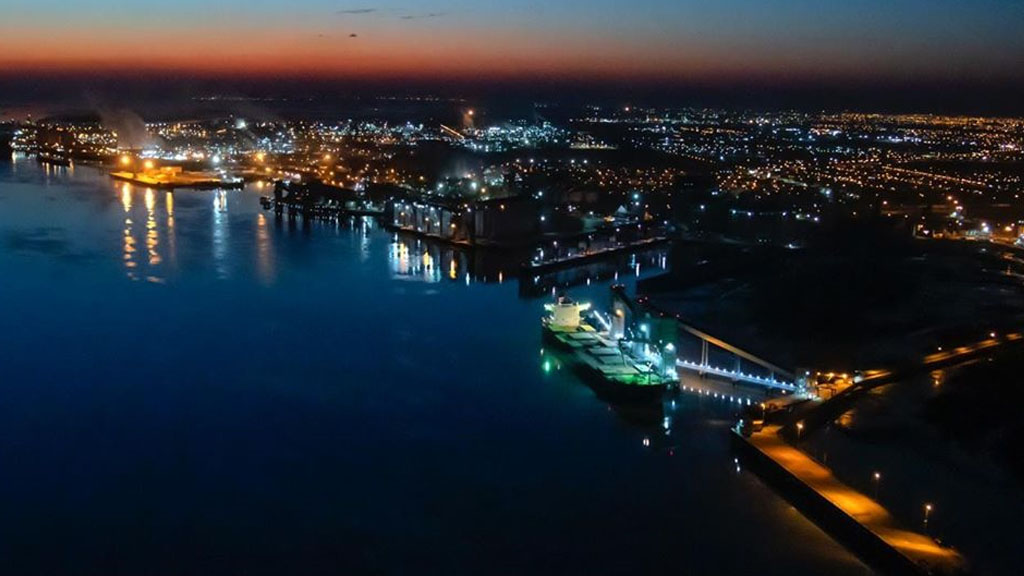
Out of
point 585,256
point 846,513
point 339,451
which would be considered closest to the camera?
point 846,513

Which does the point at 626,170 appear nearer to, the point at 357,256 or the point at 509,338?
the point at 357,256

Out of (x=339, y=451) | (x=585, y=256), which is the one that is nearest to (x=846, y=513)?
(x=339, y=451)

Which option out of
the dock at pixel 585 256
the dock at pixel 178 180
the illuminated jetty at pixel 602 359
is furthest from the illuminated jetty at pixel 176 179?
the illuminated jetty at pixel 602 359

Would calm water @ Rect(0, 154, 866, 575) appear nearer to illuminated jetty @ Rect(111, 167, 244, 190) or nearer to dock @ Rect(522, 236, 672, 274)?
dock @ Rect(522, 236, 672, 274)

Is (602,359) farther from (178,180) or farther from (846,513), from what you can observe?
(178,180)

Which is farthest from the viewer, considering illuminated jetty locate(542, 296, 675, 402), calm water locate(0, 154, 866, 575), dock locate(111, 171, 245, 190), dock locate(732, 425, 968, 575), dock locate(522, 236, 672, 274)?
dock locate(111, 171, 245, 190)

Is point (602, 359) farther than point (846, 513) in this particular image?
Yes

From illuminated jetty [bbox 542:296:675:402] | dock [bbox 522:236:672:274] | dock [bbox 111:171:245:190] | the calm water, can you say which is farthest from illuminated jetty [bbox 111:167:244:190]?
illuminated jetty [bbox 542:296:675:402]

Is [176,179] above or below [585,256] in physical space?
above
